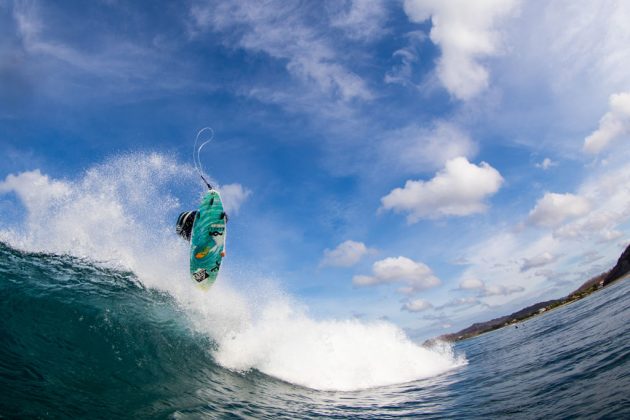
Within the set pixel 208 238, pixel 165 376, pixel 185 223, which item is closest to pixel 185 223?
pixel 185 223

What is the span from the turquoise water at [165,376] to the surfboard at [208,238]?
2.62 m

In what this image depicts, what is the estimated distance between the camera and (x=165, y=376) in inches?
421

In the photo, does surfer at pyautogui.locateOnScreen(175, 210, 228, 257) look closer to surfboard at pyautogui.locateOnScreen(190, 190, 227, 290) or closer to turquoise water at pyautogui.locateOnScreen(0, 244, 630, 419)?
surfboard at pyautogui.locateOnScreen(190, 190, 227, 290)

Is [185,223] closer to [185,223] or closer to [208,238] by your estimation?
[185,223]

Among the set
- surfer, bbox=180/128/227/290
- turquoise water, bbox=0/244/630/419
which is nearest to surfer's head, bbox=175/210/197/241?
surfer, bbox=180/128/227/290

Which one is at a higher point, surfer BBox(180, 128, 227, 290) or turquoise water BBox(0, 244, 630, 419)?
surfer BBox(180, 128, 227, 290)

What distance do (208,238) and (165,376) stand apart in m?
6.09

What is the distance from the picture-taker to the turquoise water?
704 centimetres

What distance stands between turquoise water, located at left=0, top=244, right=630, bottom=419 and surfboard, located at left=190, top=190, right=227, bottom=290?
2.62 m

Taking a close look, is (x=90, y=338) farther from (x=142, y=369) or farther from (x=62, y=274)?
(x=62, y=274)

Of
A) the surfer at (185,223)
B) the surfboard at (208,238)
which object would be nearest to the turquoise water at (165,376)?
the surfboard at (208,238)

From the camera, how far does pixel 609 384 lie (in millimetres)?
6262

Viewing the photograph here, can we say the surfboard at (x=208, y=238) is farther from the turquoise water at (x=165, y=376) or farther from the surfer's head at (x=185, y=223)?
the turquoise water at (x=165, y=376)

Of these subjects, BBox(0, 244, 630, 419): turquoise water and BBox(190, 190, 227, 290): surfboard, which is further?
BBox(190, 190, 227, 290): surfboard
